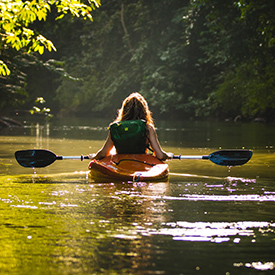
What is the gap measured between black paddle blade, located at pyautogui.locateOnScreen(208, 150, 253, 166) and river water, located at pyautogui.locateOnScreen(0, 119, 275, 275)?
0.23m

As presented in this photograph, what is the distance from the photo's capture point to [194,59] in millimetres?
43031

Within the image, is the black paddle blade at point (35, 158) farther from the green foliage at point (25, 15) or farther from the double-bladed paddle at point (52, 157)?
the green foliage at point (25, 15)

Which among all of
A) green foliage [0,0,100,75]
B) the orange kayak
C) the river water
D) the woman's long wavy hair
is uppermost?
green foliage [0,0,100,75]

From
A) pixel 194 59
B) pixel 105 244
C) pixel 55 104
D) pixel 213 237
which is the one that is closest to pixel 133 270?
pixel 105 244

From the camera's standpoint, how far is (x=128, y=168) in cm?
873

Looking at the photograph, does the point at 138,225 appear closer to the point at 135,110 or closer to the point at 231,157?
the point at 135,110

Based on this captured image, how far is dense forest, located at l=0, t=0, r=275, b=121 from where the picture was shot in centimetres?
2611

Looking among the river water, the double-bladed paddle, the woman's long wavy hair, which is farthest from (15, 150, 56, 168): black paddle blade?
the woman's long wavy hair

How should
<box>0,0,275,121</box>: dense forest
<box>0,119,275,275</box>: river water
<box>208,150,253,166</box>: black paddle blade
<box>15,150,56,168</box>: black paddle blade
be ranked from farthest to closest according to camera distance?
<box>0,0,275,121</box>: dense forest < <box>15,150,56,168</box>: black paddle blade < <box>208,150,253,166</box>: black paddle blade < <box>0,119,275,275</box>: river water

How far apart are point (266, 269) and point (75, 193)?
143 inches

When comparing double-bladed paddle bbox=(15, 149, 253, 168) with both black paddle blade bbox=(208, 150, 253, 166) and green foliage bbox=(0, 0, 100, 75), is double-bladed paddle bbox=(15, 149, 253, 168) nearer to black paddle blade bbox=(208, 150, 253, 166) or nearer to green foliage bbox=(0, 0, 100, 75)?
black paddle blade bbox=(208, 150, 253, 166)

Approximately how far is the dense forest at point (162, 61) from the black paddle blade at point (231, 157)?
41.9 ft

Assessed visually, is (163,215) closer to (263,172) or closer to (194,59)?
(263,172)

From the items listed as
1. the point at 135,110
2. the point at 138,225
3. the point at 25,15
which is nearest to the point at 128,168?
the point at 135,110
